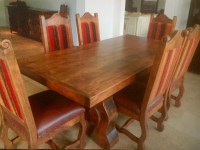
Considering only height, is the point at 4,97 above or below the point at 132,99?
above

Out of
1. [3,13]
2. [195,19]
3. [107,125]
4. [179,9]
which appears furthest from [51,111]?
[3,13]

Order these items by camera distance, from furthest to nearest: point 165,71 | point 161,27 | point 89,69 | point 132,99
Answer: point 161,27
point 132,99
point 89,69
point 165,71

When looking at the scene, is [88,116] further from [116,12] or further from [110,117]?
[116,12]

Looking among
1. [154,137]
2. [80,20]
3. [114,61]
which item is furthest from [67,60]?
[154,137]

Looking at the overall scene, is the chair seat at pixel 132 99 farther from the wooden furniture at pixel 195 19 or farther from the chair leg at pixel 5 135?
the wooden furniture at pixel 195 19

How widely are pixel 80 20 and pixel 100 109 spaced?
123 cm

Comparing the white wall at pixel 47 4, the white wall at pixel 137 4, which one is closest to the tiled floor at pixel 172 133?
the white wall at pixel 47 4

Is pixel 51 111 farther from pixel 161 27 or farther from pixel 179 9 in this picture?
pixel 179 9

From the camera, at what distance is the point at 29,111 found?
0.96 metres

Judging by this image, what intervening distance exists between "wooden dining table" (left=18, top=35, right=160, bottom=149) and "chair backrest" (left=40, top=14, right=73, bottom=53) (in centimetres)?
24

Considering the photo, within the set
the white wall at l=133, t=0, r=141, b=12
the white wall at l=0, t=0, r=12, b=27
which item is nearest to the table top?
the white wall at l=133, t=0, r=141, b=12

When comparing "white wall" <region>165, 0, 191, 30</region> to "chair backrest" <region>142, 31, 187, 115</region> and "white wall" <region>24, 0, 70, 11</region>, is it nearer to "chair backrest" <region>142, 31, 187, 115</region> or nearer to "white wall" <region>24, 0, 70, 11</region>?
"white wall" <region>24, 0, 70, 11</region>

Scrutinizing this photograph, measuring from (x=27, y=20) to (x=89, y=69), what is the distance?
442cm

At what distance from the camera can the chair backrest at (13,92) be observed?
0.76 meters
